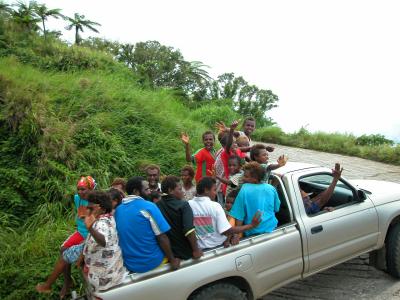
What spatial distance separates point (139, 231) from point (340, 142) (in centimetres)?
1208

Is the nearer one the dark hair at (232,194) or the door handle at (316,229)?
the door handle at (316,229)

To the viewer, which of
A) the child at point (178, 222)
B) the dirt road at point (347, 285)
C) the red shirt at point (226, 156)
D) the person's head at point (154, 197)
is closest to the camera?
the child at point (178, 222)

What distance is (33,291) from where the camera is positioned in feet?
13.8

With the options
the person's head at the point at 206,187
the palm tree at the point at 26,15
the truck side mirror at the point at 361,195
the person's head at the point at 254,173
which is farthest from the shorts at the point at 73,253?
the palm tree at the point at 26,15

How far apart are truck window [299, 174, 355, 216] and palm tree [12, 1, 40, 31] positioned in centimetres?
1588

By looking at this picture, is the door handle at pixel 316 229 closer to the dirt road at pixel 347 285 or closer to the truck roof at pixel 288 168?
the truck roof at pixel 288 168

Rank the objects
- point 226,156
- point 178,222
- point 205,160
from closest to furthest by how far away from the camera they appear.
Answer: point 178,222 < point 226,156 < point 205,160

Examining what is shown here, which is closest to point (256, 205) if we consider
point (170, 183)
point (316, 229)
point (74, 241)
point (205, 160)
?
point (316, 229)

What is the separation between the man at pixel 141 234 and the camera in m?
3.08

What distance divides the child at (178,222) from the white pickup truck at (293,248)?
113 mm

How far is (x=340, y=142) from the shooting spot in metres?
13.8

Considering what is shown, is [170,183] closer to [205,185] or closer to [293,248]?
[205,185]

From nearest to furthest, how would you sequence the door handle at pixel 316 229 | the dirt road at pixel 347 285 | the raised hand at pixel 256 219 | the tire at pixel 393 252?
the raised hand at pixel 256 219 < the door handle at pixel 316 229 < the dirt road at pixel 347 285 < the tire at pixel 393 252

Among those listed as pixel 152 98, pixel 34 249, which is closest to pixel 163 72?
pixel 152 98
